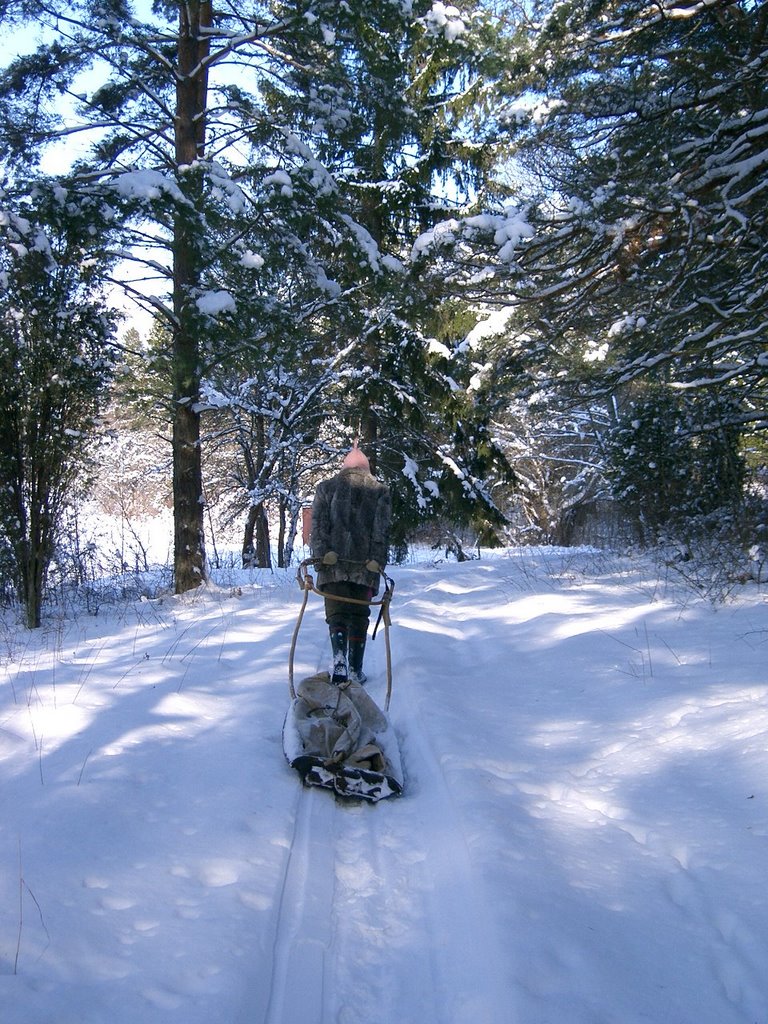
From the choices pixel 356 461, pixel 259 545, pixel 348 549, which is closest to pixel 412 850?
pixel 348 549

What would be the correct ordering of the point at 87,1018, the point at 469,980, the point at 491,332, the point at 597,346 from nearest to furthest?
the point at 87,1018
the point at 469,980
the point at 491,332
the point at 597,346

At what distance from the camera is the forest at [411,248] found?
6.77m

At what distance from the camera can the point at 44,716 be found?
448 cm

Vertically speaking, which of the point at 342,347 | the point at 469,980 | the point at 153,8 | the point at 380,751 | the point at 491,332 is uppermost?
the point at 153,8

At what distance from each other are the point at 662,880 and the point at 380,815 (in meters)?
1.53

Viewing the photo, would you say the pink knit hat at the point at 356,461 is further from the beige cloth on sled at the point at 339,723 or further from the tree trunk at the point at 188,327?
the tree trunk at the point at 188,327

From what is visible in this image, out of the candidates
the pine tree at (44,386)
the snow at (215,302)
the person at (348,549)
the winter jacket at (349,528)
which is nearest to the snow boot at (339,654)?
the person at (348,549)

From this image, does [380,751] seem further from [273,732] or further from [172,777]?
[172,777]

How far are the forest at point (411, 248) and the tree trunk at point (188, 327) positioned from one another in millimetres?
48

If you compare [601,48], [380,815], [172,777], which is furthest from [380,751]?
[601,48]

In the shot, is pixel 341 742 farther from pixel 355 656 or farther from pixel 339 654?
pixel 355 656

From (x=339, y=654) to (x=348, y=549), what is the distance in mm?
882

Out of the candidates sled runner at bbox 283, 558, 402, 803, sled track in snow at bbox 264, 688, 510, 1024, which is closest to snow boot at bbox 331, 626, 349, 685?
sled runner at bbox 283, 558, 402, 803

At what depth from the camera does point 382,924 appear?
2980 mm
